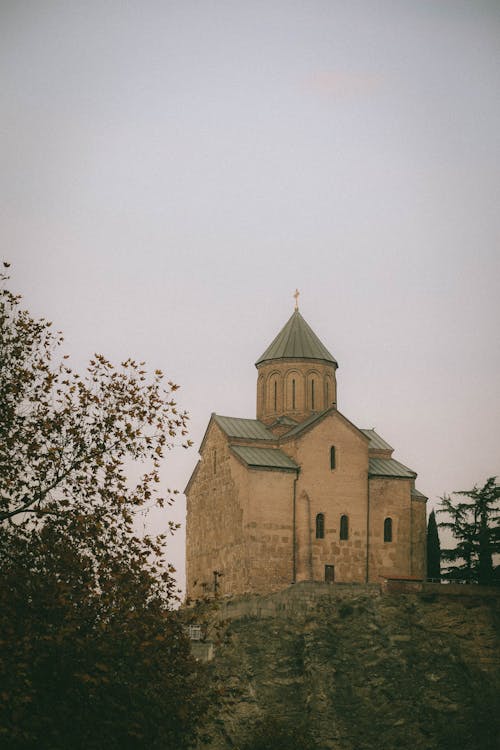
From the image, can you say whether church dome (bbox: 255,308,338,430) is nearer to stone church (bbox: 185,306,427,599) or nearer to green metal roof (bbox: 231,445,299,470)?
stone church (bbox: 185,306,427,599)

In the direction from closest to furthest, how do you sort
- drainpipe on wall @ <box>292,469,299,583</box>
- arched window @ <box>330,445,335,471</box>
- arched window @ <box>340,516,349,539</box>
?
drainpipe on wall @ <box>292,469,299,583</box> → arched window @ <box>340,516,349,539</box> → arched window @ <box>330,445,335,471</box>

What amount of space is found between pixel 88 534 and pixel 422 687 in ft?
73.2

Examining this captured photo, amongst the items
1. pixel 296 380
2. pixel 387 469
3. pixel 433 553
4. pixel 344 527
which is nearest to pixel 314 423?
pixel 296 380

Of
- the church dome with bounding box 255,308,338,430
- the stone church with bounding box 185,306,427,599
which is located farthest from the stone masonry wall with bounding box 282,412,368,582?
the church dome with bounding box 255,308,338,430

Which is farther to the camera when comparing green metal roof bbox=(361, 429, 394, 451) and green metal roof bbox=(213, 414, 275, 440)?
green metal roof bbox=(361, 429, 394, 451)

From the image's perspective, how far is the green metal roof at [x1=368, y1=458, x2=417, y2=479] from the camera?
48.7m

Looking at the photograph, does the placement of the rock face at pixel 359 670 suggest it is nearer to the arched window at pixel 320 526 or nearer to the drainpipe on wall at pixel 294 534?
the drainpipe on wall at pixel 294 534

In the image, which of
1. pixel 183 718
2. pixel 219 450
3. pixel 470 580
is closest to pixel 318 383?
pixel 219 450

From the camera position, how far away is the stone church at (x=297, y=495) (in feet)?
149

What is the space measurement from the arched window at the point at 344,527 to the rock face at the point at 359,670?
Result: 3.17m

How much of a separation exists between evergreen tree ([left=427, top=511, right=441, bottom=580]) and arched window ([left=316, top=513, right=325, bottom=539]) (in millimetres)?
7014

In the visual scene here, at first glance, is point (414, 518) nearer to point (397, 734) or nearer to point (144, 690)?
point (397, 734)

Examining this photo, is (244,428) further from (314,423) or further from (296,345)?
(296,345)

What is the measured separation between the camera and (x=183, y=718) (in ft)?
73.5
